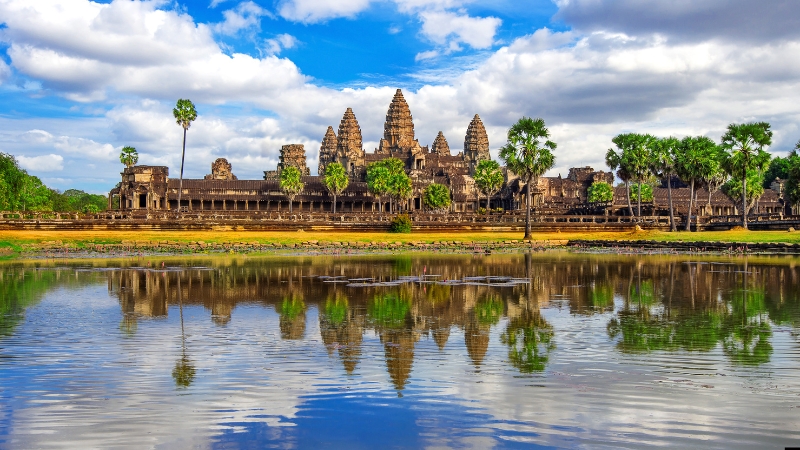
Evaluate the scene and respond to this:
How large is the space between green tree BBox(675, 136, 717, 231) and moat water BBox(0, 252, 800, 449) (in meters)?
62.7

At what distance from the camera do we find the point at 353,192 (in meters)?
143

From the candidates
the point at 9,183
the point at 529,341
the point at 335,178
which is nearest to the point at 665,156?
the point at 335,178

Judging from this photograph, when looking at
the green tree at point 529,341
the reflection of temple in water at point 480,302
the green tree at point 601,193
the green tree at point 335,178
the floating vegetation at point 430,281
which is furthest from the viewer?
the green tree at point 601,193

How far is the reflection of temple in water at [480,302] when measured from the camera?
50.4 feet

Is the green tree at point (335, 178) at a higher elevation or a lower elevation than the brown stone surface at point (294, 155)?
lower

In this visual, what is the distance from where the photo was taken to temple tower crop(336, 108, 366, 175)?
614 feet

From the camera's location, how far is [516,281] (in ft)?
103

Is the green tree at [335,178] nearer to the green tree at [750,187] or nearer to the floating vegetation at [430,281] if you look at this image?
the green tree at [750,187]

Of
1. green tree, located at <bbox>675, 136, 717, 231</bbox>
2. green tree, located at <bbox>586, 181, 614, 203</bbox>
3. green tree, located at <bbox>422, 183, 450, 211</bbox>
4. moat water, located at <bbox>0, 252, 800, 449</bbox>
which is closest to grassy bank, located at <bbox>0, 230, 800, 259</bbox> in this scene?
green tree, located at <bbox>675, 136, 717, 231</bbox>

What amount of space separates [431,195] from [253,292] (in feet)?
362

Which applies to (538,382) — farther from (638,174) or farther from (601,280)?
(638,174)

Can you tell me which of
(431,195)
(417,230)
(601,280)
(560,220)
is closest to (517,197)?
(431,195)

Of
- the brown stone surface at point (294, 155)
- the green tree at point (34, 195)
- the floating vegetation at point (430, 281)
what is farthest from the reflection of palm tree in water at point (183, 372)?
the brown stone surface at point (294, 155)

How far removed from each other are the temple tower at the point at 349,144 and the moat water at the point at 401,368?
161 meters
